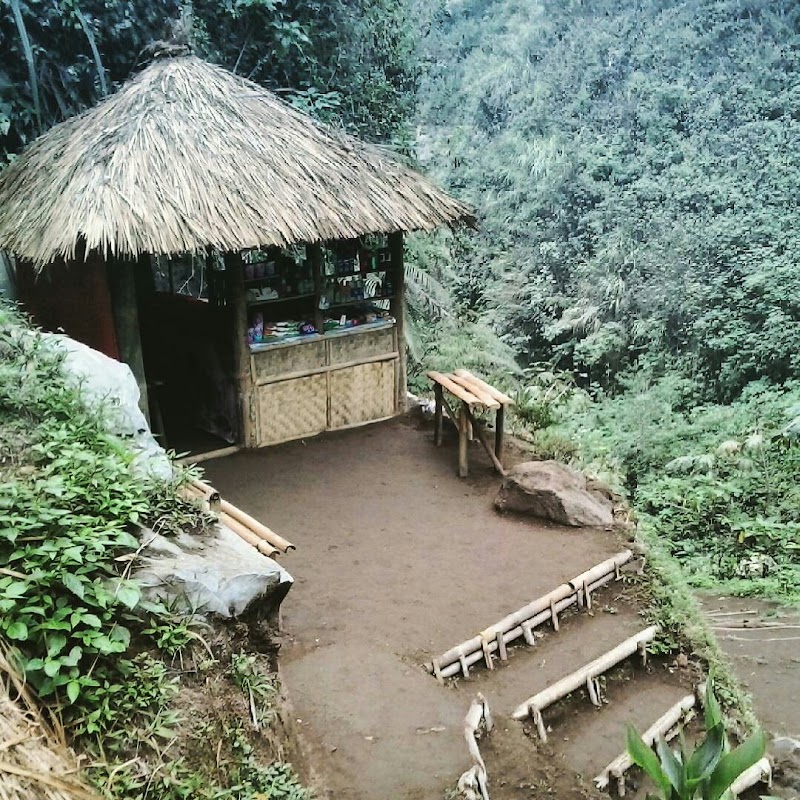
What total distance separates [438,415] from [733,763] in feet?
15.1

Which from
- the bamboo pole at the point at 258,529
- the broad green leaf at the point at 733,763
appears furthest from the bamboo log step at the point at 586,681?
the bamboo pole at the point at 258,529

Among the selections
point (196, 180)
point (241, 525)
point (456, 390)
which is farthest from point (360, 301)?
point (241, 525)

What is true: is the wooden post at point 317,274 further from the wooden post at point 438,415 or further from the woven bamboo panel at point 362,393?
the wooden post at point 438,415

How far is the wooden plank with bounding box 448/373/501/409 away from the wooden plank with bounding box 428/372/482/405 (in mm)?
45

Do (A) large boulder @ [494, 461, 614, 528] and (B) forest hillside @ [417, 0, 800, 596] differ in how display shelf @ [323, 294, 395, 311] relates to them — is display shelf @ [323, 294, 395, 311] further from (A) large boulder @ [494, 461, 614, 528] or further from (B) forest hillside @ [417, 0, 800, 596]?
(A) large boulder @ [494, 461, 614, 528]

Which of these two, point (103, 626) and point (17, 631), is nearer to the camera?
point (17, 631)

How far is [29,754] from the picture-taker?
8.30ft

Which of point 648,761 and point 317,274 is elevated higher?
point 317,274

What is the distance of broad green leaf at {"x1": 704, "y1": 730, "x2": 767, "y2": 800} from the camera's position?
11.9 feet

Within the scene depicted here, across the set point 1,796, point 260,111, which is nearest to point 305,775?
point 1,796

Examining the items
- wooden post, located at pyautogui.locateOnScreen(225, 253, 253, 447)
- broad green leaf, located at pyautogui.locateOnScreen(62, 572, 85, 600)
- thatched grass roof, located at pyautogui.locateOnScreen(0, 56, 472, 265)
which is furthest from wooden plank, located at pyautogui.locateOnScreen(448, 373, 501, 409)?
broad green leaf, located at pyautogui.locateOnScreen(62, 572, 85, 600)

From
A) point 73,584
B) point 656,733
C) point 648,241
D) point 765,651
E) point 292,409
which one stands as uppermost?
point 648,241

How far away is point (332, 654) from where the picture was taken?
4.90 metres

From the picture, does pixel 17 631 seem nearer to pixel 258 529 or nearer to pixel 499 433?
pixel 258 529
